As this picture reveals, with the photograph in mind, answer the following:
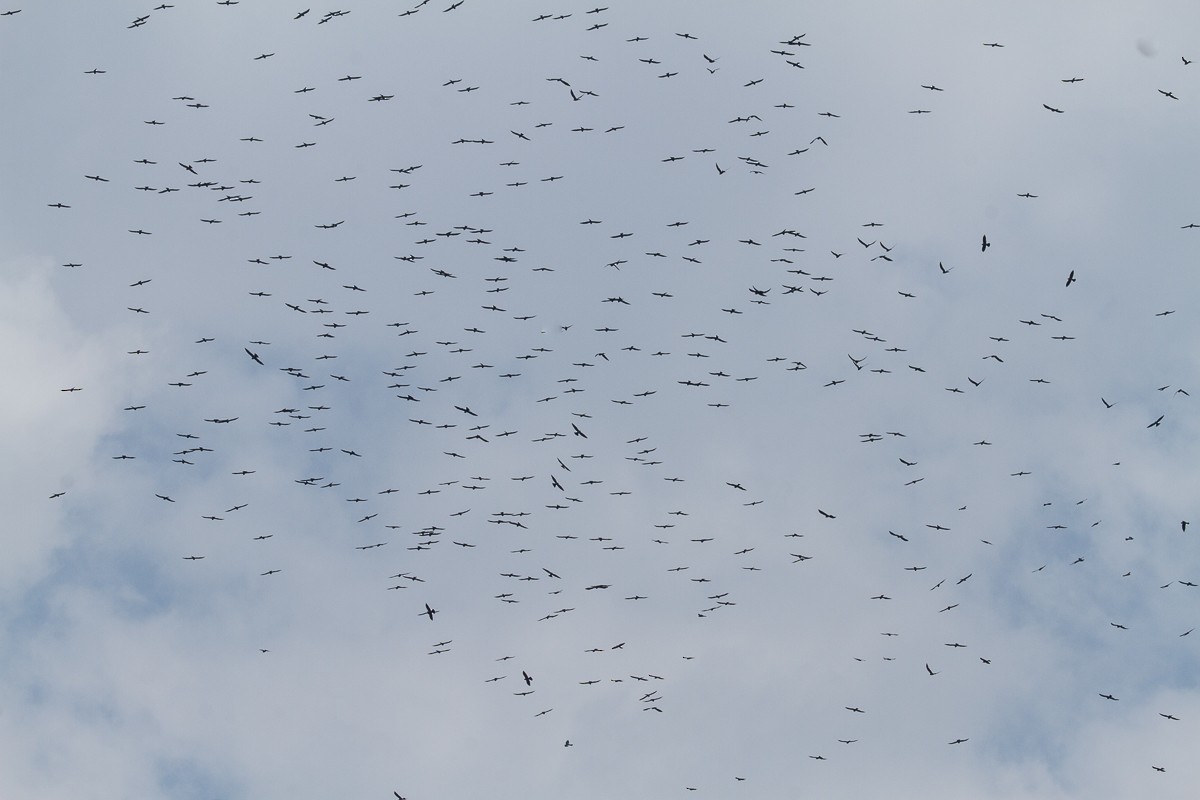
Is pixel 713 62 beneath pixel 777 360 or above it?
above

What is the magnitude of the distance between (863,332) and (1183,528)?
109ft

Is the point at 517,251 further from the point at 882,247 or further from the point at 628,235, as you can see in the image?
the point at 882,247

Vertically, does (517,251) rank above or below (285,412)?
above

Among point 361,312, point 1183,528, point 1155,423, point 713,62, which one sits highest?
point 713,62

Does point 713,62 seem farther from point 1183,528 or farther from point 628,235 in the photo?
point 1183,528

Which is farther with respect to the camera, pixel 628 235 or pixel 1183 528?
pixel 1183 528

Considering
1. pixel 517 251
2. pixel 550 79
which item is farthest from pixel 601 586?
pixel 550 79

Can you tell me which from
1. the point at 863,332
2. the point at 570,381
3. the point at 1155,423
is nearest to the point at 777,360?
the point at 863,332

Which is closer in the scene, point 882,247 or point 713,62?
point 713,62

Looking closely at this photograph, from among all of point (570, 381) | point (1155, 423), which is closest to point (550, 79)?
point (570, 381)

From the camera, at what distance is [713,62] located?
150000mm

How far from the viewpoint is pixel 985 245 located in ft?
484

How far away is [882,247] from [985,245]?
13.8m

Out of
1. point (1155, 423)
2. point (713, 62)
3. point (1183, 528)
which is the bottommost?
point (1183, 528)
